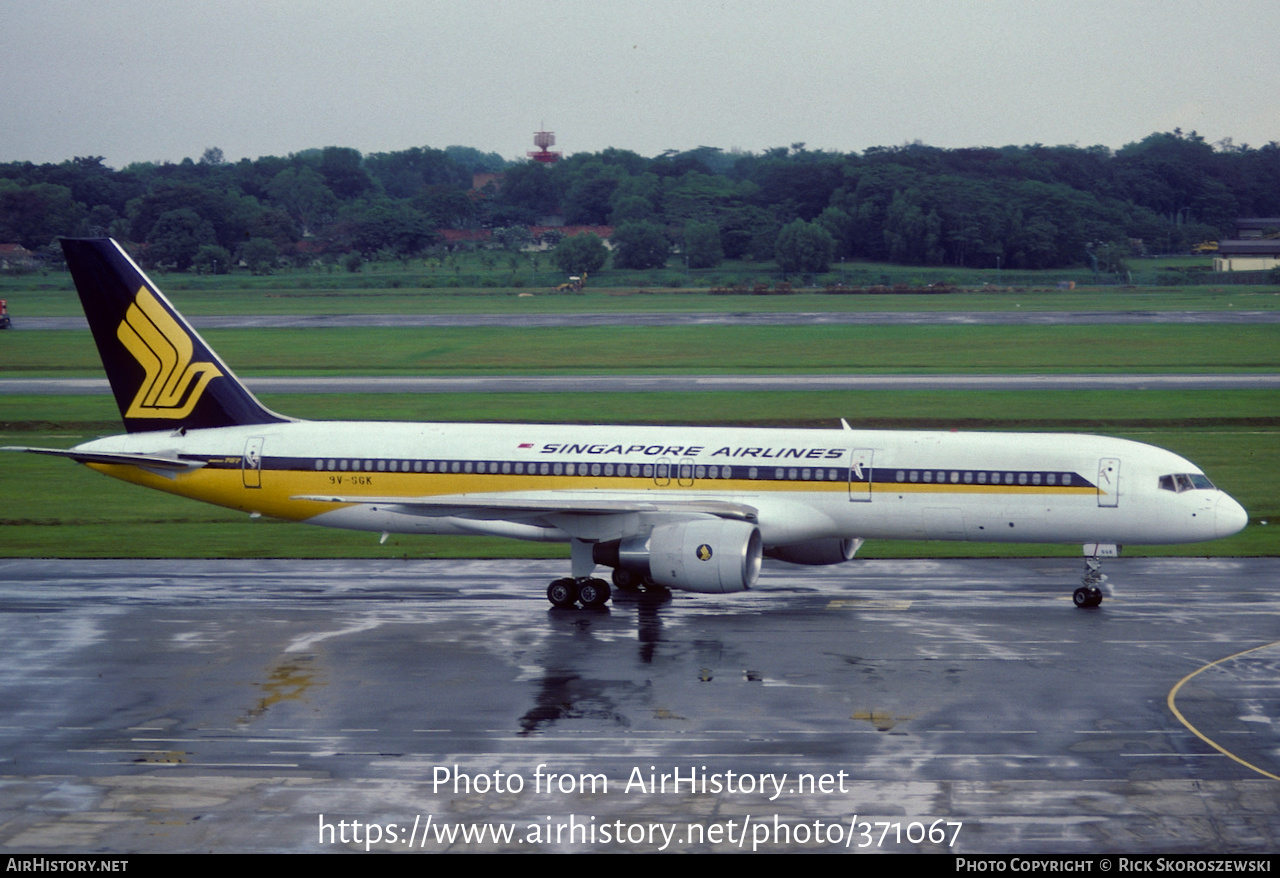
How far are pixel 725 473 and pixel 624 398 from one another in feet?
131

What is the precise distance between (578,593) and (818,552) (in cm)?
700

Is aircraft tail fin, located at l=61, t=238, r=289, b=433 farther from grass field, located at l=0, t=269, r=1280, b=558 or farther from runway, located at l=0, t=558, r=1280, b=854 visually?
grass field, located at l=0, t=269, r=1280, b=558

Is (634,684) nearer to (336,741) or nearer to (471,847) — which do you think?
(336,741)

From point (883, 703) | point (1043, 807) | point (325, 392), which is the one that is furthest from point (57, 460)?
point (1043, 807)

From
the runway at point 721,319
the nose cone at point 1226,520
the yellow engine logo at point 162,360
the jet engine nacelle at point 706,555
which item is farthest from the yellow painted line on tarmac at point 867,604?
the runway at point 721,319

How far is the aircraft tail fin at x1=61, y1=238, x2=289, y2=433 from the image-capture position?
39219 mm

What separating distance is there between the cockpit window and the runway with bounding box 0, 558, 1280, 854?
3082 millimetres

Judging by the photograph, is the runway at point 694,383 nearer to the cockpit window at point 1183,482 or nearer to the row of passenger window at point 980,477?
the row of passenger window at point 980,477

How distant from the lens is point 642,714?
2589 centimetres

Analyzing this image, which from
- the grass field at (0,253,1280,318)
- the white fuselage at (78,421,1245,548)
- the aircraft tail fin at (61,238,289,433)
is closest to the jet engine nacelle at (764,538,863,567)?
the white fuselage at (78,421,1245,548)

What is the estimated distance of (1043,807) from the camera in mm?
20828

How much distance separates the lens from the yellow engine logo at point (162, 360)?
39344mm

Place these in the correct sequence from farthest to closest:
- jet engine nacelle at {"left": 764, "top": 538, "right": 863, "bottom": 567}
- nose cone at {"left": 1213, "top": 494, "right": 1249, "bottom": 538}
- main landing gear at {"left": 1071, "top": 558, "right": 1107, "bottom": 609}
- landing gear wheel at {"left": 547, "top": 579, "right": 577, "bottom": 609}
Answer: jet engine nacelle at {"left": 764, "top": 538, "right": 863, "bottom": 567}
landing gear wheel at {"left": 547, "top": 579, "right": 577, "bottom": 609}
main landing gear at {"left": 1071, "top": 558, "right": 1107, "bottom": 609}
nose cone at {"left": 1213, "top": 494, "right": 1249, "bottom": 538}

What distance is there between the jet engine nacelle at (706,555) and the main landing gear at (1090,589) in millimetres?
8596
